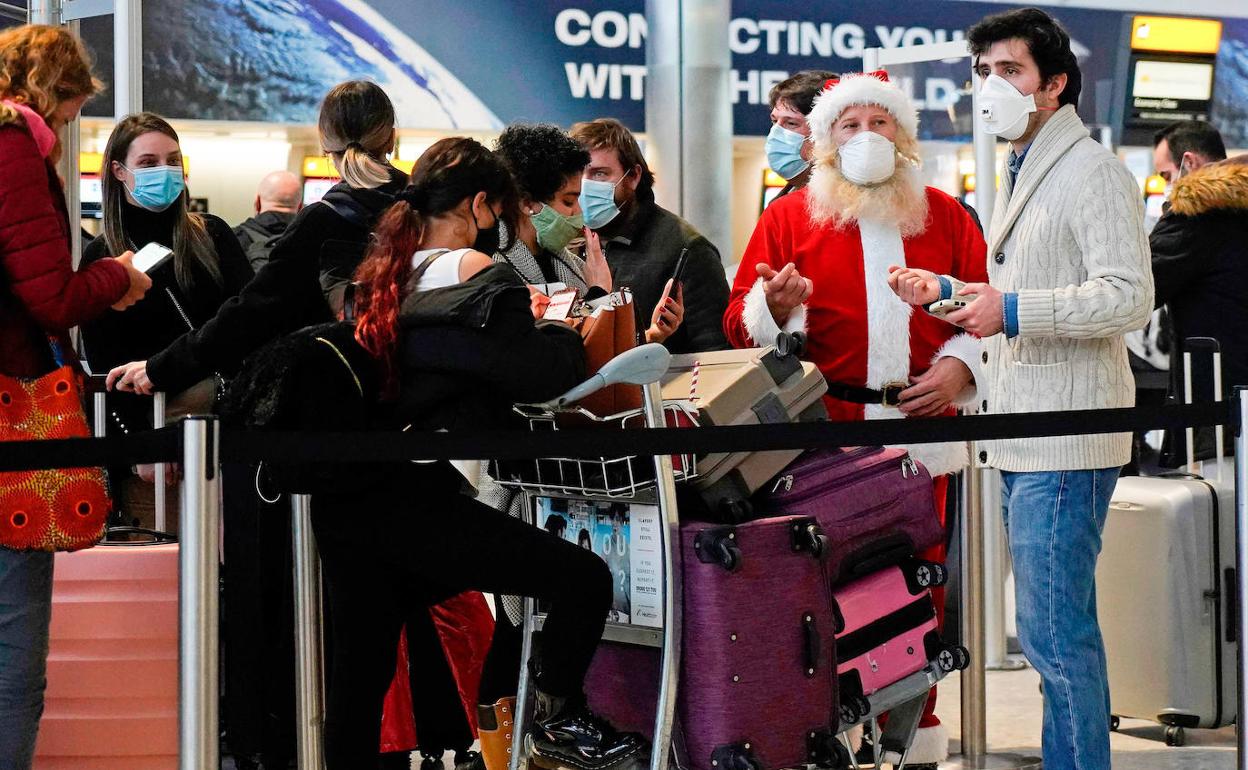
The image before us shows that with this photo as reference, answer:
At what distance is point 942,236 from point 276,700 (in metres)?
1.87

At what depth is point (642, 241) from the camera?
159 inches

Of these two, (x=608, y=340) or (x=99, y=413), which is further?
(x=99, y=413)

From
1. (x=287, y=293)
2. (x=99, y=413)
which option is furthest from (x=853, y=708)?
(x=99, y=413)

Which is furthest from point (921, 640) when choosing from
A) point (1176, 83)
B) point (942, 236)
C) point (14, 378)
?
point (1176, 83)

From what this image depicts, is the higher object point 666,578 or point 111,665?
point 666,578

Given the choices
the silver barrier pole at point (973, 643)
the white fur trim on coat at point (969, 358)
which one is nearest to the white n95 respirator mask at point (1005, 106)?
the white fur trim on coat at point (969, 358)

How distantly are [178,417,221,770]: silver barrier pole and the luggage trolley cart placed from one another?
647 millimetres

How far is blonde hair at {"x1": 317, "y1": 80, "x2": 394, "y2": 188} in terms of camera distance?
10.9 feet

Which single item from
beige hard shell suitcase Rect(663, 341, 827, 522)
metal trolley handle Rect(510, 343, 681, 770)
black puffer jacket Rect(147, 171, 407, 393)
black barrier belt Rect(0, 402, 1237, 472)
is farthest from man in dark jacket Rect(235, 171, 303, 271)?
black barrier belt Rect(0, 402, 1237, 472)

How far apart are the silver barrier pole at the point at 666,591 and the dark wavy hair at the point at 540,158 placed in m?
0.94

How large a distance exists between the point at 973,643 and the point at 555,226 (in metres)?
1.49

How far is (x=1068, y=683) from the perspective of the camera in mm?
3014

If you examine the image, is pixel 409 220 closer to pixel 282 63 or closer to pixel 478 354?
pixel 478 354

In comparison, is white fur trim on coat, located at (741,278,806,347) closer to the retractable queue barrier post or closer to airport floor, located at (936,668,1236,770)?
the retractable queue barrier post
